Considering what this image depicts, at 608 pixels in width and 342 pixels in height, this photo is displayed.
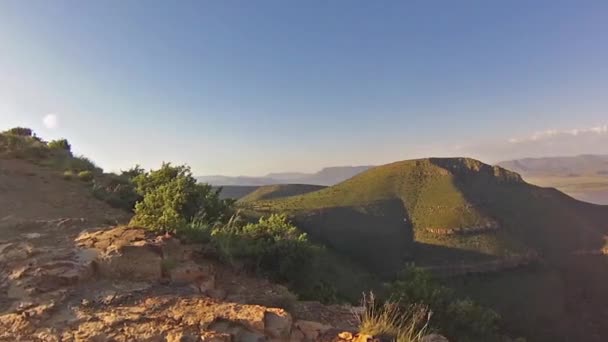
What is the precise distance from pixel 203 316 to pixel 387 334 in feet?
7.28

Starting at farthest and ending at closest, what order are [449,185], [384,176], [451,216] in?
[384,176] → [449,185] → [451,216]

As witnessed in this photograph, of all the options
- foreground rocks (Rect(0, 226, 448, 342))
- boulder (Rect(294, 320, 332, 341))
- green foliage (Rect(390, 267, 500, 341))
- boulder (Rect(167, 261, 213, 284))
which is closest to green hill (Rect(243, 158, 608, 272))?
green foliage (Rect(390, 267, 500, 341))

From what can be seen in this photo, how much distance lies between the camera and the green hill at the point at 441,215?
66.0 meters

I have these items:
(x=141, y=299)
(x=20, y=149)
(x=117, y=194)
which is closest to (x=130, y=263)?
(x=141, y=299)

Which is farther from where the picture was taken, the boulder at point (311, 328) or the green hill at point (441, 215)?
the green hill at point (441, 215)

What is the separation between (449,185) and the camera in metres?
86.8

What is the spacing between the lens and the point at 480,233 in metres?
69.9

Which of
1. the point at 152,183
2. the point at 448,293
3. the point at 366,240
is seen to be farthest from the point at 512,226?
the point at 152,183

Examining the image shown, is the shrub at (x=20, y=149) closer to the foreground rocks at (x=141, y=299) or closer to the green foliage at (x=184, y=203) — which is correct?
the green foliage at (x=184, y=203)

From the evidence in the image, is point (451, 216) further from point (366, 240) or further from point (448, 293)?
point (448, 293)

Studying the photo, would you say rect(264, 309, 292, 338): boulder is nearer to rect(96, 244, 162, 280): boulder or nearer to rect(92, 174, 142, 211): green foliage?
rect(96, 244, 162, 280): boulder

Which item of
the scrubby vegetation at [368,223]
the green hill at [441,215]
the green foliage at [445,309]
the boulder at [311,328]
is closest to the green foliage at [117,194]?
the scrubby vegetation at [368,223]

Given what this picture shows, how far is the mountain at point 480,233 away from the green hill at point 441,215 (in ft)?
0.69

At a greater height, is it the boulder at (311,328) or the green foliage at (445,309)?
the boulder at (311,328)
